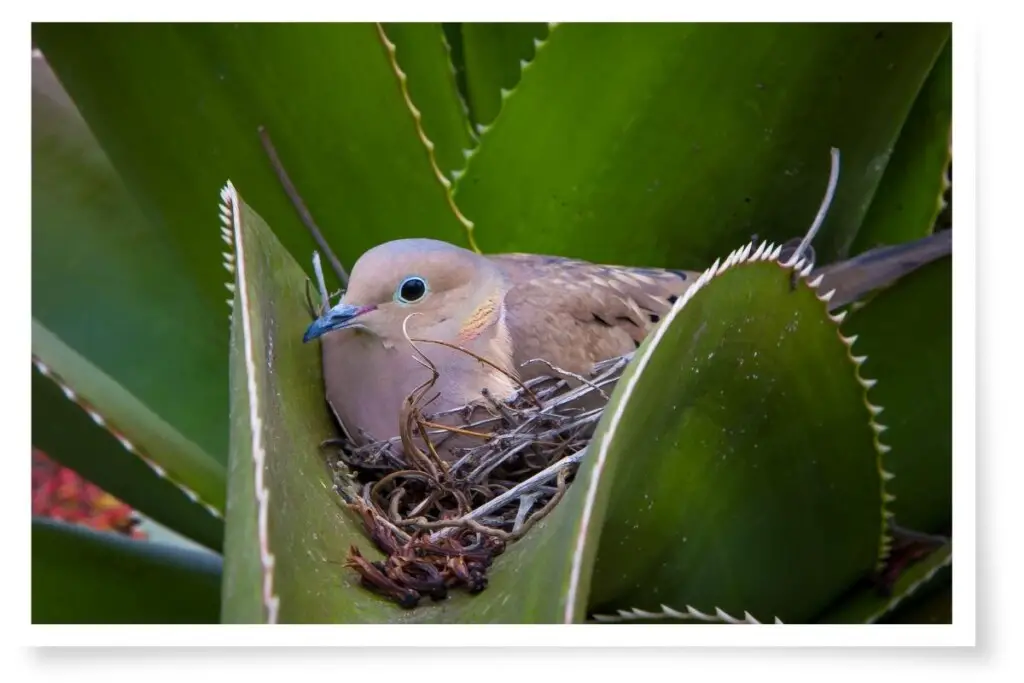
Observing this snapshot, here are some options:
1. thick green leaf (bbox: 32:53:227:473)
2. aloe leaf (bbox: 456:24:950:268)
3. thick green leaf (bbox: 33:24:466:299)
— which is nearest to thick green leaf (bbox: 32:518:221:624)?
thick green leaf (bbox: 32:53:227:473)

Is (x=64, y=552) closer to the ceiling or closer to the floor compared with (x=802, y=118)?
closer to the floor

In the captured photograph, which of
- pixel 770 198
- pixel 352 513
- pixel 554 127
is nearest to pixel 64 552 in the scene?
pixel 352 513

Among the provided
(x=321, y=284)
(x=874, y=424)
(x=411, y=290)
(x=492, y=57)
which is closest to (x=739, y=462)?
(x=874, y=424)

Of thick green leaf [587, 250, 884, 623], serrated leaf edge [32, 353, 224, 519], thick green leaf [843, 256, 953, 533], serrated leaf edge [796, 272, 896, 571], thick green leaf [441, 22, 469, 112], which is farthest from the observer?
thick green leaf [441, 22, 469, 112]

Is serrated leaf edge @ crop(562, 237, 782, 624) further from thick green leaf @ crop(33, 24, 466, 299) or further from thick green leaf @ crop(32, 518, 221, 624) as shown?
thick green leaf @ crop(32, 518, 221, 624)

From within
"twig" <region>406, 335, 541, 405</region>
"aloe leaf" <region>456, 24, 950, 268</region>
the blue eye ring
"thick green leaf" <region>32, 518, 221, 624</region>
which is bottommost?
"thick green leaf" <region>32, 518, 221, 624</region>

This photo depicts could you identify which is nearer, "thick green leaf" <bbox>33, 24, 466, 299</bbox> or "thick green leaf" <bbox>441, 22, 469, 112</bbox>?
"thick green leaf" <bbox>33, 24, 466, 299</bbox>
